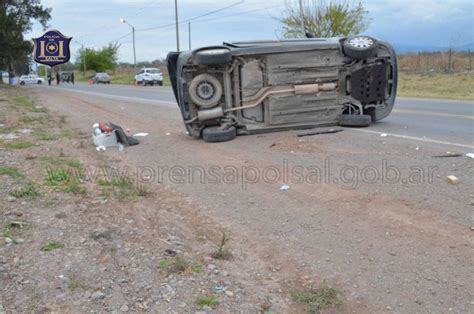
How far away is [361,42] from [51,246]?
282 inches

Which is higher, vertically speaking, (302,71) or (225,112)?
(302,71)

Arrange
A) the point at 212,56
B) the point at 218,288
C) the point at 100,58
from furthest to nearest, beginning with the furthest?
the point at 100,58 < the point at 212,56 < the point at 218,288

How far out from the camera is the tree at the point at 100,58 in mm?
93438

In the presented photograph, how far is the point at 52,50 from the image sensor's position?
61.9ft

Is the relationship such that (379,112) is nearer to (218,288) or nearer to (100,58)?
(218,288)

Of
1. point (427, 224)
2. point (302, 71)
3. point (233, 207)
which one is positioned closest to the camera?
point (427, 224)

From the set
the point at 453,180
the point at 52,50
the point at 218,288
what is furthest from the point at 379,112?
the point at 52,50

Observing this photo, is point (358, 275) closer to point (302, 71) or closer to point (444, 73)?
point (302, 71)

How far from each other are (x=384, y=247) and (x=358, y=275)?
54cm

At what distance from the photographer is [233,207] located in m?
5.41

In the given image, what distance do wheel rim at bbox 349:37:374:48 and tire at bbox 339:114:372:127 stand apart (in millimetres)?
1349

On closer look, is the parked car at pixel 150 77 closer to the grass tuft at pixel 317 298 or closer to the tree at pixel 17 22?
the tree at pixel 17 22

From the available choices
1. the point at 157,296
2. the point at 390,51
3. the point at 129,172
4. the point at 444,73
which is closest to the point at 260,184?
the point at 129,172

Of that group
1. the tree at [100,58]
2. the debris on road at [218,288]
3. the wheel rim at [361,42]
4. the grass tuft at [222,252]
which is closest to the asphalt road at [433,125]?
the wheel rim at [361,42]
